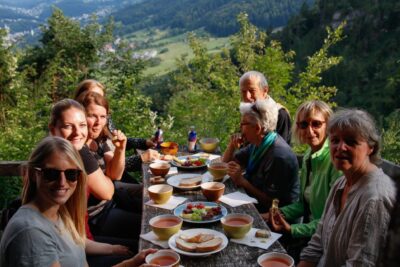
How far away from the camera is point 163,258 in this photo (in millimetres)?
2139

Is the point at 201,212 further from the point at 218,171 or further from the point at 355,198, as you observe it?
the point at 355,198

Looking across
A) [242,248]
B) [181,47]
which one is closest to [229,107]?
[242,248]

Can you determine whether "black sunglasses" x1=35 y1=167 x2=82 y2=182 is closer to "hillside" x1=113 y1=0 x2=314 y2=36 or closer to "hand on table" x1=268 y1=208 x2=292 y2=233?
"hand on table" x1=268 y1=208 x2=292 y2=233

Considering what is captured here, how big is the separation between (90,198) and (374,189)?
1949mm

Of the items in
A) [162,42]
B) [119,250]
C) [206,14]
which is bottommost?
[119,250]

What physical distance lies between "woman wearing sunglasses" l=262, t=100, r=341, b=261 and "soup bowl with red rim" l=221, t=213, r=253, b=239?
17.1 inches

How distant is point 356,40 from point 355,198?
44.4 m

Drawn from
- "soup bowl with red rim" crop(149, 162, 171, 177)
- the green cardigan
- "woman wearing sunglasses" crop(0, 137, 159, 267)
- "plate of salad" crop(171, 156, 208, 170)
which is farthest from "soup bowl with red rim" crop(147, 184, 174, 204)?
the green cardigan

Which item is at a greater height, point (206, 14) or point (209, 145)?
point (206, 14)

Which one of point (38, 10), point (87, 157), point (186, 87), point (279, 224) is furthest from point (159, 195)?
point (38, 10)

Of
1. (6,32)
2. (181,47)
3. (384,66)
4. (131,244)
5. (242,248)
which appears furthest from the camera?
(181,47)

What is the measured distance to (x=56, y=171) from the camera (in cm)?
204

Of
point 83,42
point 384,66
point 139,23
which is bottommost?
point 384,66

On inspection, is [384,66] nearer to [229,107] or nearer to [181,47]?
[229,107]
